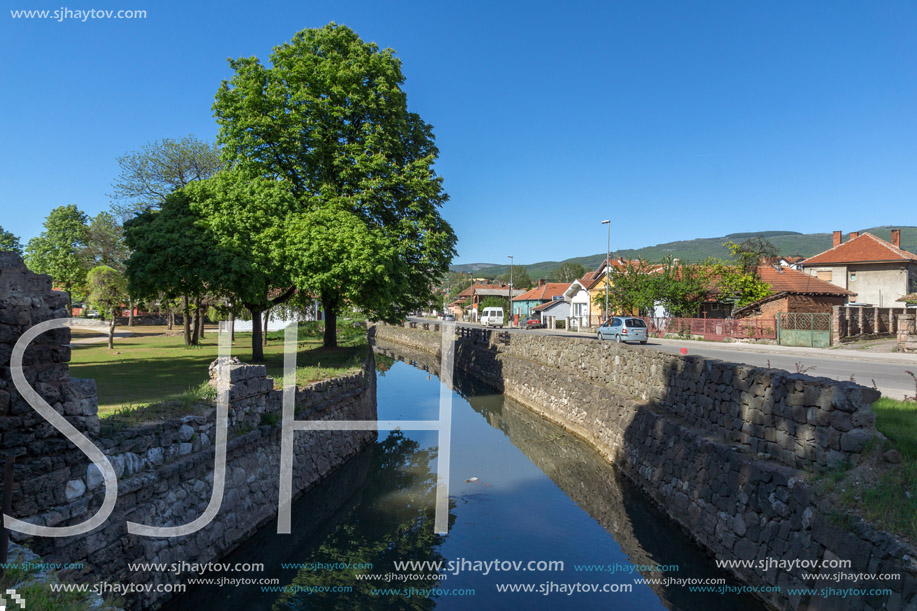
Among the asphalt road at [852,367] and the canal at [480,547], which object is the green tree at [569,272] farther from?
the canal at [480,547]

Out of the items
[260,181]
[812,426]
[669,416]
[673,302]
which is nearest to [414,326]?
[673,302]

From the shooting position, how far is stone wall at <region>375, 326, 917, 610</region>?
17.9 feet

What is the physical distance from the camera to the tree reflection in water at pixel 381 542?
23.8 ft

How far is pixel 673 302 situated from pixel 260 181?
32601mm

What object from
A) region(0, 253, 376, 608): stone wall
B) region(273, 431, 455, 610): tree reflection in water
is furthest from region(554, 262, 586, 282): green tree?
region(0, 253, 376, 608): stone wall

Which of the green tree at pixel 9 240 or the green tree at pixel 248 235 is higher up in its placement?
the green tree at pixel 9 240

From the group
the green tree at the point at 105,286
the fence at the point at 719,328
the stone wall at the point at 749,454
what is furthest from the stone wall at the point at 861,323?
the green tree at the point at 105,286

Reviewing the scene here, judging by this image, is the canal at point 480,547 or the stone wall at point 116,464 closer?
the stone wall at point 116,464

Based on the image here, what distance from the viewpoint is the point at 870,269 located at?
139ft

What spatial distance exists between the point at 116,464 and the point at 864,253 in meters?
53.9

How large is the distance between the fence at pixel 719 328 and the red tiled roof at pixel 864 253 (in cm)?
1813

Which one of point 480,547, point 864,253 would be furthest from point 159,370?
point 864,253

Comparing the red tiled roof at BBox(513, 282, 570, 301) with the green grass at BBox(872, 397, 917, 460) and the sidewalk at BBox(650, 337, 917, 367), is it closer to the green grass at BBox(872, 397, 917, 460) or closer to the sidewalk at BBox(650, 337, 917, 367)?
the sidewalk at BBox(650, 337, 917, 367)

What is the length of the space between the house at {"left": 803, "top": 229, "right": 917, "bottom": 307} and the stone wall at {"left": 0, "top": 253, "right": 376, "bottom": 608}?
48408 mm
